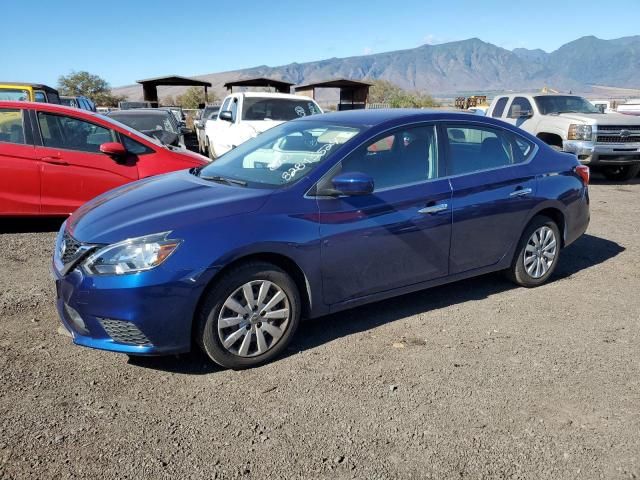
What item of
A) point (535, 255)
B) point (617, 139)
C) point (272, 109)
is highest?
point (272, 109)

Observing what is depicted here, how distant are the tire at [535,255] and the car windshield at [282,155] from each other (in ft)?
6.43

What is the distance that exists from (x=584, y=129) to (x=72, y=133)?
9.62 meters

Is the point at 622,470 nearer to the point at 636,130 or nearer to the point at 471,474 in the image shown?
the point at 471,474

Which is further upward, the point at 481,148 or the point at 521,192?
the point at 481,148

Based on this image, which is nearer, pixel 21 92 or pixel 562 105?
pixel 562 105

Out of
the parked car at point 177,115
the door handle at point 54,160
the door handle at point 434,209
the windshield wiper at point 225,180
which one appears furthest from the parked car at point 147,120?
the door handle at point 434,209

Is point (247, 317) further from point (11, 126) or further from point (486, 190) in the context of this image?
point (11, 126)

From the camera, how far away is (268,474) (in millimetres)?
2607

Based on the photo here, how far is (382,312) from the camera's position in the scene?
454 cm

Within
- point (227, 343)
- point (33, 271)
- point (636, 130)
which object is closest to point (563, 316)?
point (227, 343)

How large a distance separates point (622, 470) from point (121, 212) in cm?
323

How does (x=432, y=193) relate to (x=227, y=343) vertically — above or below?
above

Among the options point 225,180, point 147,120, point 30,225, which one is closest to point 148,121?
point 147,120

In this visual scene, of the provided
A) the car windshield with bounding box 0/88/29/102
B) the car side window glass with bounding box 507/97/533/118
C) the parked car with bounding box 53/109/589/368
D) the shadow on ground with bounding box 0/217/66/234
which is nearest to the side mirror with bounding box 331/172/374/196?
the parked car with bounding box 53/109/589/368
